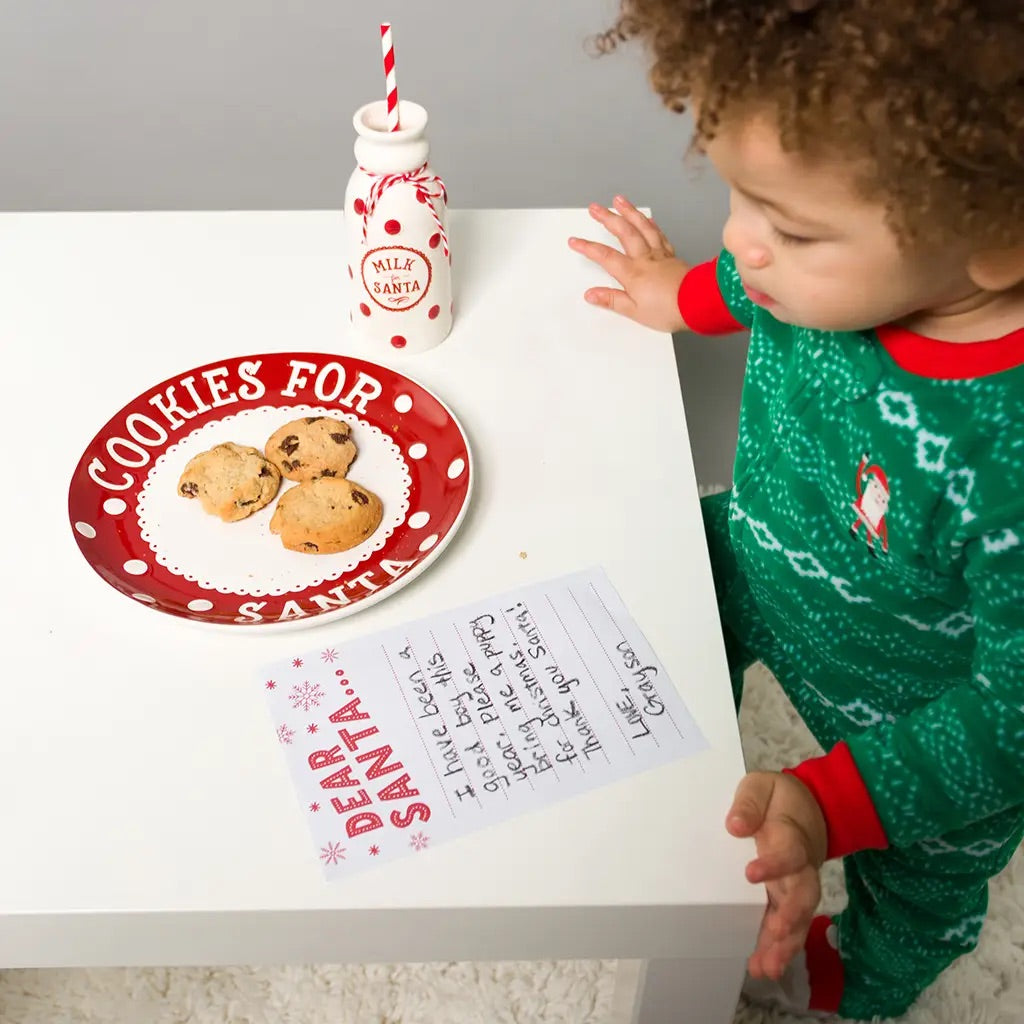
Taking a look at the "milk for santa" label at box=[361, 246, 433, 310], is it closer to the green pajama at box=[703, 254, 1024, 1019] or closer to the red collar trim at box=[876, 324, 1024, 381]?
the green pajama at box=[703, 254, 1024, 1019]

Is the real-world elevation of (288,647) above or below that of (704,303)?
below

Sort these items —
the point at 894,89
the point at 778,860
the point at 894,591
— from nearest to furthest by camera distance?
1. the point at 894,89
2. the point at 778,860
3. the point at 894,591

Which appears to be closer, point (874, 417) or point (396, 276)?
point (874, 417)

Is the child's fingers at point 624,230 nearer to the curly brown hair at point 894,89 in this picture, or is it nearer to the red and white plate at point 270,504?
the red and white plate at point 270,504

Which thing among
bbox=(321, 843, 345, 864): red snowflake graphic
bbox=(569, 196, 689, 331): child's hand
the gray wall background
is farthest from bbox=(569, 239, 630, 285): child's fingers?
bbox=(321, 843, 345, 864): red snowflake graphic

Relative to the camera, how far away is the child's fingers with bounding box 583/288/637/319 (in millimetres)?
960

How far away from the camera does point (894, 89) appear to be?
1.60 ft

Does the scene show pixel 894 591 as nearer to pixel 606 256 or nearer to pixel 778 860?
pixel 778 860

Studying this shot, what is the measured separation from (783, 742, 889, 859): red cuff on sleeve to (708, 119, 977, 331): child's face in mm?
262

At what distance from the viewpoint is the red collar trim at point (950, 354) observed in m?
0.61

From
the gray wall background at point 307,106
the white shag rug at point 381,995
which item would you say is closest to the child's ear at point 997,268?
the gray wall background at point 307,106

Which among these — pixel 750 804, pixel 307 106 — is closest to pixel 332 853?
pixel 750 804

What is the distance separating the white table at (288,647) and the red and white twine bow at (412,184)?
123 mm

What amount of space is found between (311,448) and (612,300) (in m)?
0.30
